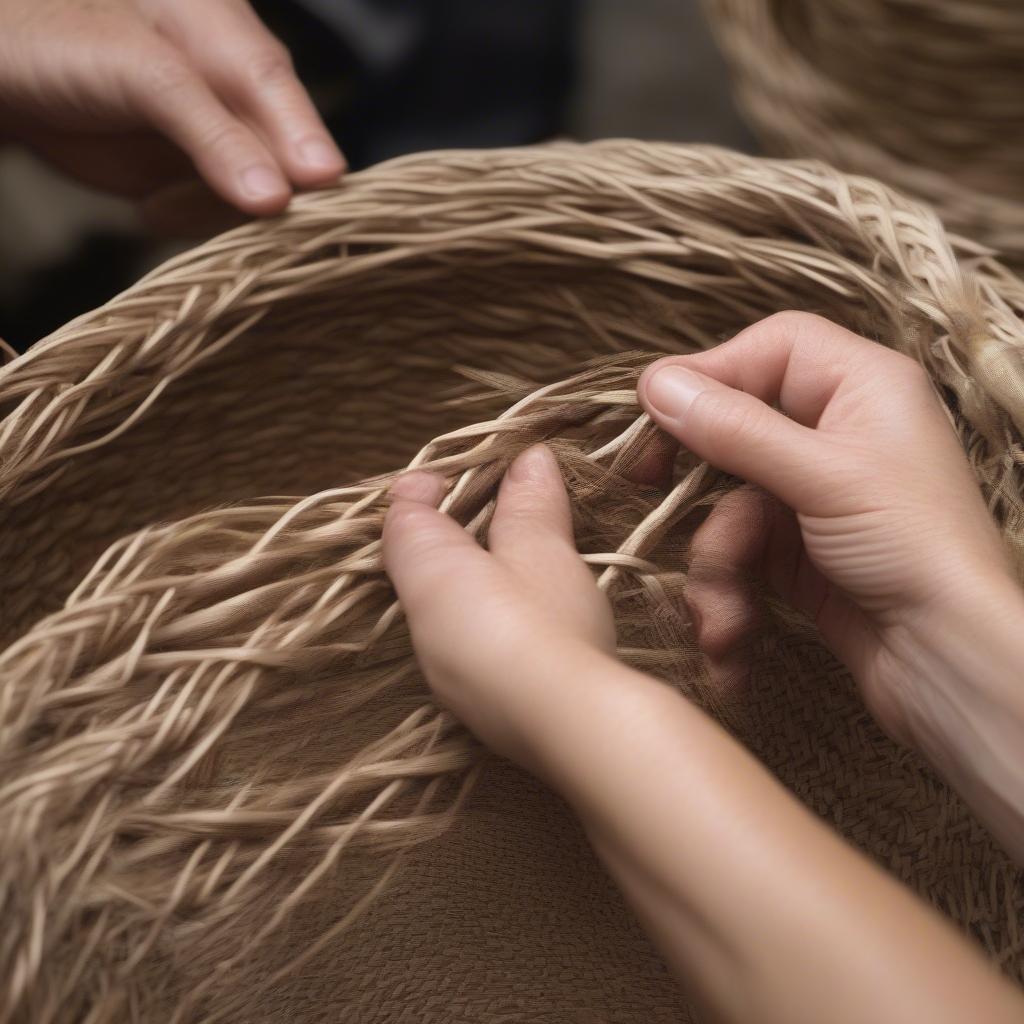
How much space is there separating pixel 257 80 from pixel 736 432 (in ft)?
1.06

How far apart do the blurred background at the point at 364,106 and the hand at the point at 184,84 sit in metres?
0.18

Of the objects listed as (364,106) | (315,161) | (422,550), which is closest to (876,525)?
(422,550)

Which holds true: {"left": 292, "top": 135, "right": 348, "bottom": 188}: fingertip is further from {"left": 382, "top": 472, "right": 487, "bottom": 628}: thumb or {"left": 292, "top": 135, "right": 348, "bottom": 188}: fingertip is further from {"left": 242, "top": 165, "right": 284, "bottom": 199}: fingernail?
{"left": 382, "top": 472, "right": 487, "bottom": 628}: thumb

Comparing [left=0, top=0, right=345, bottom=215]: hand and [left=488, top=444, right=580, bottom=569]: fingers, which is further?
[left=0, top=0, right=345, bottom=215]: hand

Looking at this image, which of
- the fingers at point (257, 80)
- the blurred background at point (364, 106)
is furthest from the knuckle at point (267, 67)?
the blurred background at point (364, 106)

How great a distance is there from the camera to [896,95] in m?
0.64

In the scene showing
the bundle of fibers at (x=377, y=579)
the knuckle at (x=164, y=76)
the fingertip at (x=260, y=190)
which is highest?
the knuckle at (x=164, y=76)

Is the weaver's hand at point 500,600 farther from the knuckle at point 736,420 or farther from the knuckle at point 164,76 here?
the knuckle at point 164,76

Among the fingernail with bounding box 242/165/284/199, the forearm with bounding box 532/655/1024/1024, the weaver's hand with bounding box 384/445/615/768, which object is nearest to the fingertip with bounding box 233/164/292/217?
the fingernail with bounding box 242/165/284/199

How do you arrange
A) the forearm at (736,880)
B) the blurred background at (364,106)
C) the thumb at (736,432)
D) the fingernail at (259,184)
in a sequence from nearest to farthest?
the forearm at (736,880)
the thumb at (736,432)
the fingernail at (259,184)
the blurred background at (364,106)

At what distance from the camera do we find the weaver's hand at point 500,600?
35cm

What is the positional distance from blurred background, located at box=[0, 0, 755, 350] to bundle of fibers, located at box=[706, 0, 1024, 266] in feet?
0.60

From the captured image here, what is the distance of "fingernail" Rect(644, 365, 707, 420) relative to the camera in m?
0.42

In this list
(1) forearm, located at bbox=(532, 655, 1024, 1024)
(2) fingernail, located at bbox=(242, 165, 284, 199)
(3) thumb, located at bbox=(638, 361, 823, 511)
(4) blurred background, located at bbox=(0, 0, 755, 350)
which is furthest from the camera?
(4) blurred background, located at bbox=(0, 0, 755, 350)
